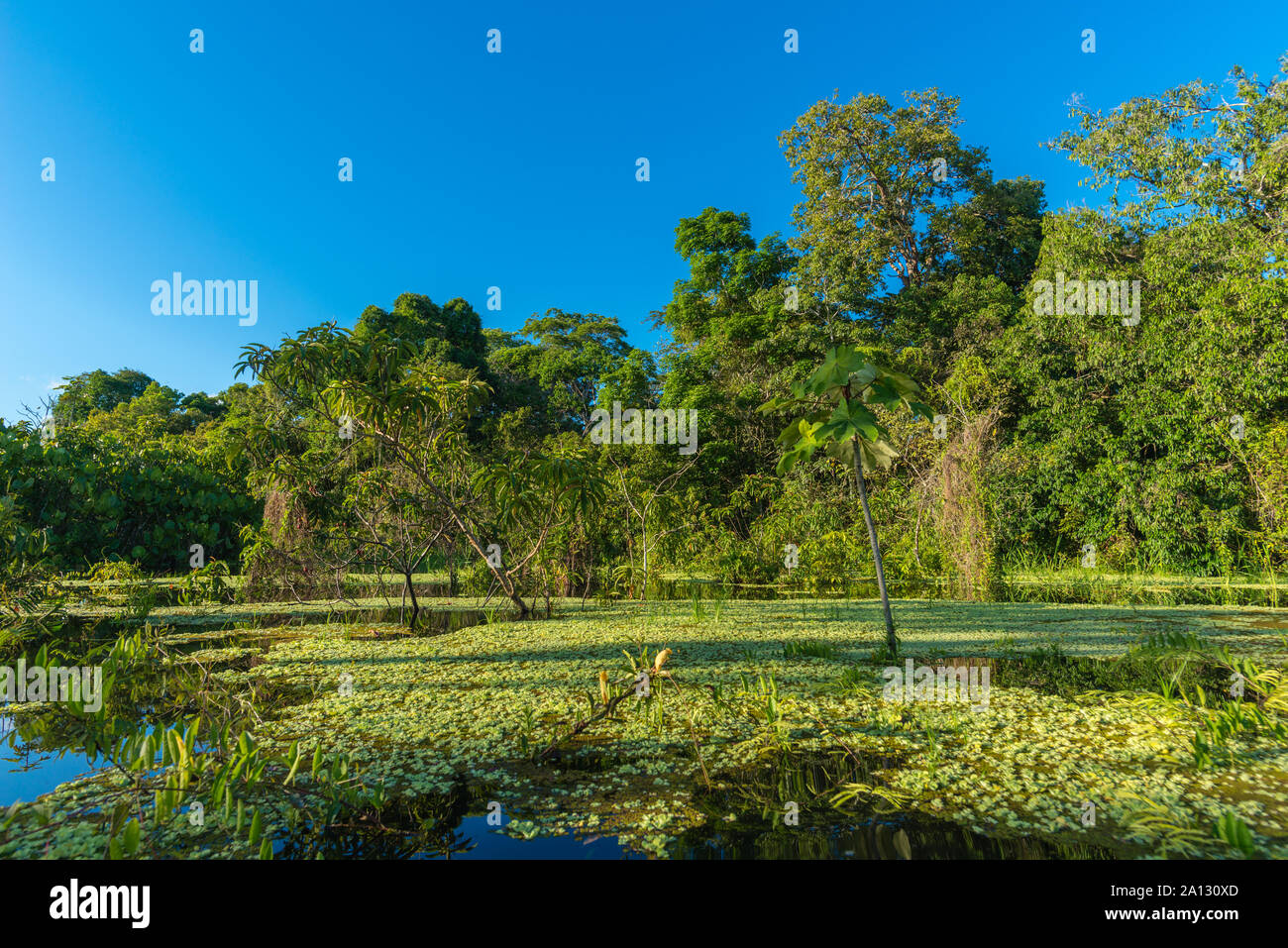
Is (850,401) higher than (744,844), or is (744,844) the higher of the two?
(850,401)

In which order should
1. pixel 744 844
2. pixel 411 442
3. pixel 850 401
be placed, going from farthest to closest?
pixel 411 442, pixel 850 401, pixel 744 844

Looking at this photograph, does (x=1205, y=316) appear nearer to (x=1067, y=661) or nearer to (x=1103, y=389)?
(x=1103, y=389)

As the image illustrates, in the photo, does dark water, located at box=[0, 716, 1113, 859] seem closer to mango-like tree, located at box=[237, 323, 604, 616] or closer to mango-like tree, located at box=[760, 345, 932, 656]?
mango-like tree, located at box=[760, 345, 932, 656]

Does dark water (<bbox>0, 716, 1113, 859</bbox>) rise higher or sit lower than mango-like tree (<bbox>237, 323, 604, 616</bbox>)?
lower

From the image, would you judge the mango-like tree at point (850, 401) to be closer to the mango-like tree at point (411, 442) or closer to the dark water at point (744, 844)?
the dark water at point (744, 844)

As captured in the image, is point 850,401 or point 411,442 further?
point 411,442

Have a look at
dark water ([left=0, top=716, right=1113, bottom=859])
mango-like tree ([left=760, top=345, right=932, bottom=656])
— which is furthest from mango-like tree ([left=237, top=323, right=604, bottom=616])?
dark water ([left=0, top=716, right=1113, bottom=859])

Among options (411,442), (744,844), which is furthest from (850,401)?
(411,442)

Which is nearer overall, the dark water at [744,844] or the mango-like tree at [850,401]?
the dark water at [744,844]

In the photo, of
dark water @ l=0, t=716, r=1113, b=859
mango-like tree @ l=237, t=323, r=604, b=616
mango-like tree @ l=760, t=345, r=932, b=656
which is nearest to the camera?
dark water @ l=0, t=716, r=1113, b=859

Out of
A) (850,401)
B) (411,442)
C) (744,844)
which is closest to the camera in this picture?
(744,844)

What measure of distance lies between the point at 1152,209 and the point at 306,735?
14373 millimetres

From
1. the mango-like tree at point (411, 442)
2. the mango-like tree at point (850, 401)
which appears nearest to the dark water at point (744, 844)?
the mango-like tree at point (850, 401)

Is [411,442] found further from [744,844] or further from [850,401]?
[744,844]
